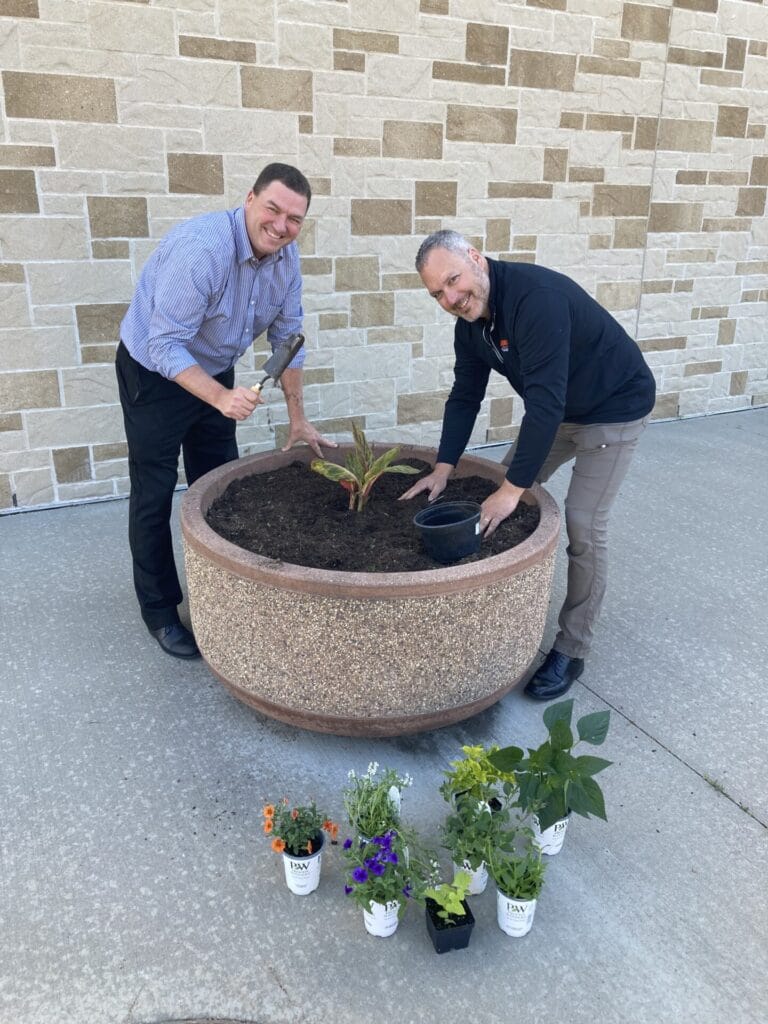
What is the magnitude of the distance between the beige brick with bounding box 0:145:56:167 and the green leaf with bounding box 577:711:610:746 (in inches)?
123

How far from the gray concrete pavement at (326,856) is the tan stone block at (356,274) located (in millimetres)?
1957

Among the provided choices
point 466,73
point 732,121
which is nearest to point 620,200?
point 732,121

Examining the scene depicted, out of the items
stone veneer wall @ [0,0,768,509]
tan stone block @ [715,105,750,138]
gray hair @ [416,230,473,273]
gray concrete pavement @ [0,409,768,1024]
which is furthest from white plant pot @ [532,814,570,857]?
tan stone block @ [715,105,750,138]

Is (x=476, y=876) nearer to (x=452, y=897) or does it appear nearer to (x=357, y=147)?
(x=452, y=897)

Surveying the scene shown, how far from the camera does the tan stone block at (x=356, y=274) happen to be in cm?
420

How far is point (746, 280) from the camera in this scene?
561 centimetres

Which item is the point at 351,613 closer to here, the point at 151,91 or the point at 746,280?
the point at 151,91

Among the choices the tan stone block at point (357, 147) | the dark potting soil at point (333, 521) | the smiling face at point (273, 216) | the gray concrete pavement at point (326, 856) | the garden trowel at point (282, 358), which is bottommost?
the gray concrete pavement at point (326, 856)

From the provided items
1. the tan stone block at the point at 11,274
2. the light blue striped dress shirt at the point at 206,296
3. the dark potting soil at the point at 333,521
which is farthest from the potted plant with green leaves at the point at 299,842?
the tan stone block at the point at 11,274

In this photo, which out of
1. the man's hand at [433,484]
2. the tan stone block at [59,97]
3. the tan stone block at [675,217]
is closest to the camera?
the man's hand at [433,484]

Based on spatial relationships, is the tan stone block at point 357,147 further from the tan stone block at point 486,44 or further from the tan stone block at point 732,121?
the tan stone block at point 732,121

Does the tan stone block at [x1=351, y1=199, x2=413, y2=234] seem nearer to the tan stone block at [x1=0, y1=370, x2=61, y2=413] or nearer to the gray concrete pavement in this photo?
the tan stone block at [x1=0, y1=370, x2=61, y2=413]

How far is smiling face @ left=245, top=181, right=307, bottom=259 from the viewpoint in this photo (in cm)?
227

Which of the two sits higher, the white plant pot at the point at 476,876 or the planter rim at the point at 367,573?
the planter rim at the point at 367,573
